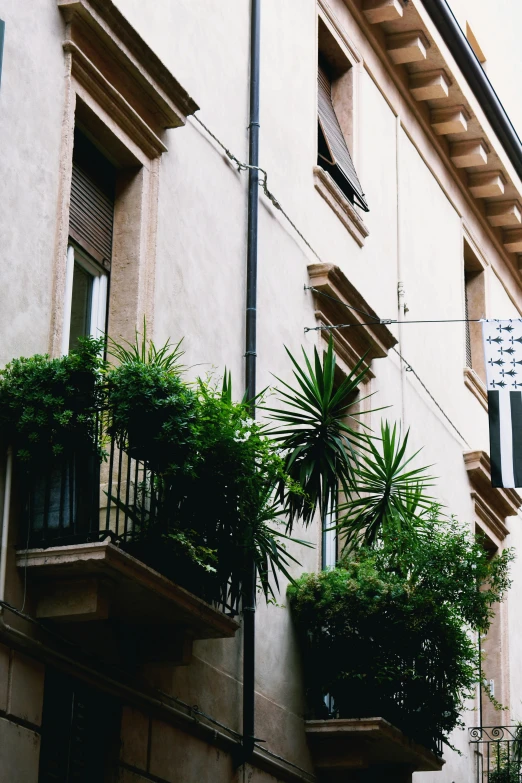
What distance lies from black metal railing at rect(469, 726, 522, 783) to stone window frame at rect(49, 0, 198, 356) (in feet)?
23.8

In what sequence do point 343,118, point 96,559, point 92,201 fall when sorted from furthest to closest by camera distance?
point 343,118, point 92,201, point 96,559

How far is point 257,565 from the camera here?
10555mm

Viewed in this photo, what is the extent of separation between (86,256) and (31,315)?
1620 mm

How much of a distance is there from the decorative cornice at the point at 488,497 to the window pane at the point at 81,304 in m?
8.69

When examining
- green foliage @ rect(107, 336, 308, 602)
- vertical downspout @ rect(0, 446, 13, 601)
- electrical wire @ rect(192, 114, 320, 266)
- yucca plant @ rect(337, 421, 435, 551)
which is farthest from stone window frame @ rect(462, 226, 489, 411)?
vertical downspout @ rect(0, 446, 13, 601)

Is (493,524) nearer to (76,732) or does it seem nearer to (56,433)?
(76,732)

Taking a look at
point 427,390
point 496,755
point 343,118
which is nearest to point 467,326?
point 427,390

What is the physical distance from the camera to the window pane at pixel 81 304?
10750mm

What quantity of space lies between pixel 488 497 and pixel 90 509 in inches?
441

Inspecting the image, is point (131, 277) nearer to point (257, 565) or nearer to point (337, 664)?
point (257, 565)

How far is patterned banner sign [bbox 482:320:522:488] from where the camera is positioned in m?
15.3

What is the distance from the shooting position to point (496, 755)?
16.6 m

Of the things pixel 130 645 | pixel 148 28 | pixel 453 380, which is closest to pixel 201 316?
pixel 148 28

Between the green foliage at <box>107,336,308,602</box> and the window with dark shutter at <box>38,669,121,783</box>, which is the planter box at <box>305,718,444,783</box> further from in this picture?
the window with dark shutter at <box>38,669,121,783</box>
